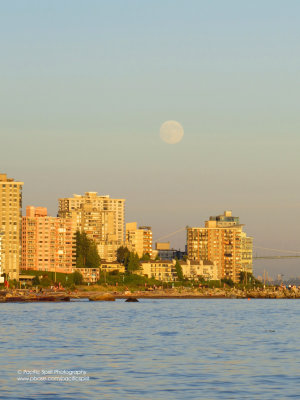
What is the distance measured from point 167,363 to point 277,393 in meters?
12.6

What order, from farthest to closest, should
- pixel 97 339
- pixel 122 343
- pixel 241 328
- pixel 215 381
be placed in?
pixel 241 328 < pixel 97 339 < pixel 122 343 < pixel 215 381

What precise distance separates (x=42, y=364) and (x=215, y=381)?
11.9 m

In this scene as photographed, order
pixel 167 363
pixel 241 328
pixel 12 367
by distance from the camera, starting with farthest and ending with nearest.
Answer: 1. pixel 241 328
2. pixel 167 363
3. pixel 12 367

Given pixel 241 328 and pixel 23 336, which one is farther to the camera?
pixel 241 328

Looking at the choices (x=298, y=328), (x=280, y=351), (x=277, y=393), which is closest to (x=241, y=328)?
(x=298, y=328)

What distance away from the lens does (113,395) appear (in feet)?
122

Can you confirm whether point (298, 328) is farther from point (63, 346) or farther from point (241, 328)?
point (63, 346)

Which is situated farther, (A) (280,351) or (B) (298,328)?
(B) (298,328)

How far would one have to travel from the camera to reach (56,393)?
3766cm

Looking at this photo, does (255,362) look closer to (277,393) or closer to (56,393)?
(277,393)

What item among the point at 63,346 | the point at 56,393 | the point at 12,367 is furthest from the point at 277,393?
the point at 63,346

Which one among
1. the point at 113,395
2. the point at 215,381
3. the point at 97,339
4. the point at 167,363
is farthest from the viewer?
the point at 97,339

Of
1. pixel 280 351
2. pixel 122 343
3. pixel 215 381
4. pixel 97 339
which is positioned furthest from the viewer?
pixel 97 339

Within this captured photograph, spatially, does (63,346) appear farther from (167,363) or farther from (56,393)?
(56,393)
